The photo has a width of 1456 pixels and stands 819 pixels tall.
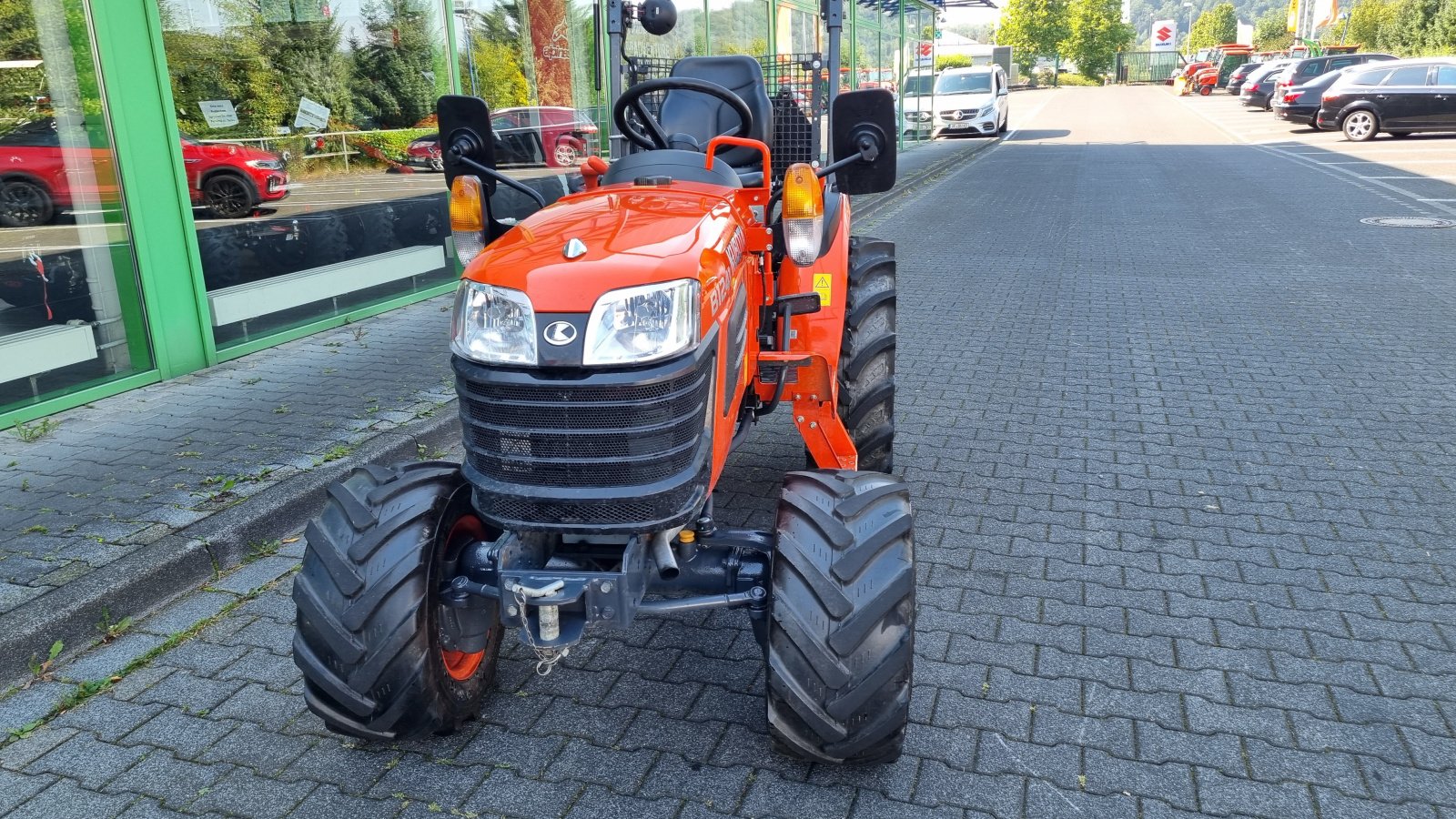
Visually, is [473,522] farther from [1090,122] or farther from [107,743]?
[1090,122]

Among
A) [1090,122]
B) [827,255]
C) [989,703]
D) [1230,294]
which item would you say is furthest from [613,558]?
[1090,122]

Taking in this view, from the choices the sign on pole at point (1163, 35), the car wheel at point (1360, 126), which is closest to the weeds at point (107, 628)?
the car wheel at point (1360, 126)

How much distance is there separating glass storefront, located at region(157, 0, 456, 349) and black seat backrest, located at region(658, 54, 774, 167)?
3.71 m

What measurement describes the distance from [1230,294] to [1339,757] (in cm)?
666

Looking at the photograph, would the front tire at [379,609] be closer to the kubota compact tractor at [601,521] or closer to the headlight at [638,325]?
the kubota compact tractor at [601,521]

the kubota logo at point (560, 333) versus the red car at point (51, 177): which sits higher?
the red car at point (51, 177)

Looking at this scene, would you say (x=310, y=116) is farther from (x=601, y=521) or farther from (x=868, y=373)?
(x=601, y=521)

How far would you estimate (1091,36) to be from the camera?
257ft

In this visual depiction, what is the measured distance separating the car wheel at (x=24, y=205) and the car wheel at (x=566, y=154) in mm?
5312

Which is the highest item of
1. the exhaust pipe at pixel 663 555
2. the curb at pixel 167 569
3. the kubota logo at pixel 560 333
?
the kubota logo at pixel 560 333

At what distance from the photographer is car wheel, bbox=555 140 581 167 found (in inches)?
422

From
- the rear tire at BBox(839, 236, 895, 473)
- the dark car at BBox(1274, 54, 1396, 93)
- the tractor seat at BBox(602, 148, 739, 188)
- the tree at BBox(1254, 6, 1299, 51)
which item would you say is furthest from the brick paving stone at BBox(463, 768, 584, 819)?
the tree at BBox(1254, 6, 1299, 51)

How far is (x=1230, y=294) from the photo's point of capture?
8.82m

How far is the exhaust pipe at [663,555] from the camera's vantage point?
2.90m
